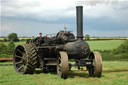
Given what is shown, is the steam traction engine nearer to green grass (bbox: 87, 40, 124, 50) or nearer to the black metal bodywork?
the black metal bodywork

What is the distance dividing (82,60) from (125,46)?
5297cm

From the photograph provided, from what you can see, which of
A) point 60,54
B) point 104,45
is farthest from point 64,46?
point 104,45

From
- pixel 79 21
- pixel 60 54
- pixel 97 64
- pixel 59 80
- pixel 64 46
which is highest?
pixel 79 21

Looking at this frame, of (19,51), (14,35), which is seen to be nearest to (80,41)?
(19,51)

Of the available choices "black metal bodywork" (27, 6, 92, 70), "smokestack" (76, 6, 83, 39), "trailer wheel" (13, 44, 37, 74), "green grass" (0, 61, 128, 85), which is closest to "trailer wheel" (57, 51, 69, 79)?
"green grass" (0, 61, 128, 85)

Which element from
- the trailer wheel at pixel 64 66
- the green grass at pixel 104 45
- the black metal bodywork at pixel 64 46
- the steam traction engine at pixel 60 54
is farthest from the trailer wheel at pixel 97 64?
the green grass at pixel 104 45

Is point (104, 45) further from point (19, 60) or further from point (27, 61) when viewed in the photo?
point (27, 61)

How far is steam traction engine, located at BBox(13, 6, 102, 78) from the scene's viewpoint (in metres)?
11.3

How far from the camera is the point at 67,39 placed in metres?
12.5

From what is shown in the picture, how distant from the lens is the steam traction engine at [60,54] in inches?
446

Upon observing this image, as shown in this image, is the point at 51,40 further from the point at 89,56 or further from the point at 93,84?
the point at 93,84

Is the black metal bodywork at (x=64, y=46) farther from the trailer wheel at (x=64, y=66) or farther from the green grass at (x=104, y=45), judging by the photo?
the green grass at (x=104, y=45)

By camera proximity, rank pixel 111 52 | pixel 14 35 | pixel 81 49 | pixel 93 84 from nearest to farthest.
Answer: pixel 93 84, pixel 81 49, pixel 111 52, pixel 14 35

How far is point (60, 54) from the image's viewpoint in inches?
436
